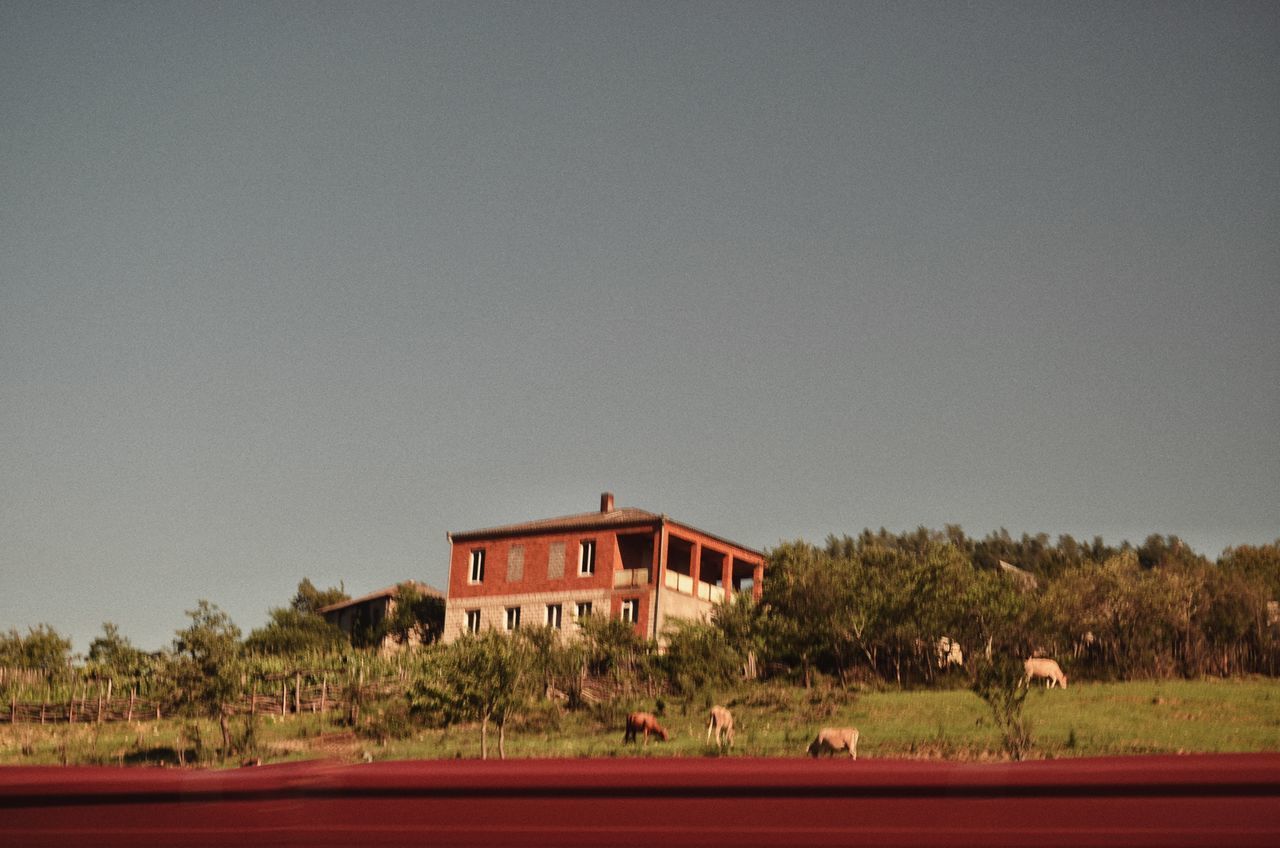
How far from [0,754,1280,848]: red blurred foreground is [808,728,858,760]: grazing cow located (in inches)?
779

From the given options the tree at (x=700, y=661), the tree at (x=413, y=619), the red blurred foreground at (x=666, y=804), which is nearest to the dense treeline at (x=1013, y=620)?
the tree at (x=700, y=661)

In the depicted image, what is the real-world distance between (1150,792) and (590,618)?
120 feet

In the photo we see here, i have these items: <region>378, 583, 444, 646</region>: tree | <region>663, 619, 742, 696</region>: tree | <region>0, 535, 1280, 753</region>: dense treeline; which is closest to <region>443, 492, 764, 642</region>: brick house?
<region>378, 583, 444, 646</region>: tree

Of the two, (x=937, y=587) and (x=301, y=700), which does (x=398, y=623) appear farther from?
(x=937, y=587)

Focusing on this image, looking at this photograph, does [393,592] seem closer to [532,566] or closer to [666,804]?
[532,566]

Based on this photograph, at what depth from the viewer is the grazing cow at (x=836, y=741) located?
20.9 m


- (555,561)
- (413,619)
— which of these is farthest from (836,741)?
(413,619)

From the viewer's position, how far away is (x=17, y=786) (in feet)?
6.73

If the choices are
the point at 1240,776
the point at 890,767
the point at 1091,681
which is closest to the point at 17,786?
the point at 890,767

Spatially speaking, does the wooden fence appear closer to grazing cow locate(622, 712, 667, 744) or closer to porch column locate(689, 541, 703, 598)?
grazing cow locate(622, 712, 667, 744)

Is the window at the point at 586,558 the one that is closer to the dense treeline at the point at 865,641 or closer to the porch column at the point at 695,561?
the porch column at the point at 695,561

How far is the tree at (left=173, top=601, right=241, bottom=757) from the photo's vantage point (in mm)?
27672

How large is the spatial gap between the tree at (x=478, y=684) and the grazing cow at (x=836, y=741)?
7305mm

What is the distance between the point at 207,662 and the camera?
27734mm
